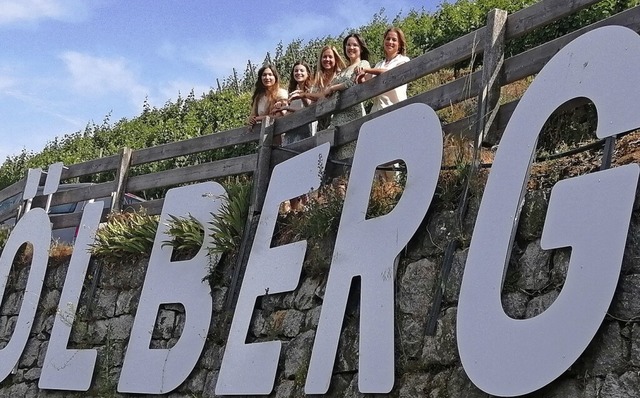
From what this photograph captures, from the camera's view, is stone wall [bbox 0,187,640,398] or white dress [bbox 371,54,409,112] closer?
stone wall [bbox 0,187,640,398]

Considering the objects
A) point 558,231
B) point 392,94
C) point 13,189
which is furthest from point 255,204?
point 13,189

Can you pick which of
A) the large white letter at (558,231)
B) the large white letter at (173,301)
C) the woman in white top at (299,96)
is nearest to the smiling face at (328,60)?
the woman in white top at (299,96)

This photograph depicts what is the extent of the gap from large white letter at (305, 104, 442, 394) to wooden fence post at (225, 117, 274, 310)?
1292mm

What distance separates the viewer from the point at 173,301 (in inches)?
311

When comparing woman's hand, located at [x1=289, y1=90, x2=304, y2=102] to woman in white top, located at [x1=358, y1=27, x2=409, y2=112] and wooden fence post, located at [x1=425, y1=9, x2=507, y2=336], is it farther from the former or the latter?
wooden fence post, located at [x1=425, y1=9, x2=507, y2=336]

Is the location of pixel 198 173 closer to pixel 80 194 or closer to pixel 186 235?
pixel 186 235

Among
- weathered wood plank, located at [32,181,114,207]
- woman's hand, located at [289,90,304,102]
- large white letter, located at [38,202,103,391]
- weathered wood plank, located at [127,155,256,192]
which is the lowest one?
large white letter, located at [38,202,103,391]

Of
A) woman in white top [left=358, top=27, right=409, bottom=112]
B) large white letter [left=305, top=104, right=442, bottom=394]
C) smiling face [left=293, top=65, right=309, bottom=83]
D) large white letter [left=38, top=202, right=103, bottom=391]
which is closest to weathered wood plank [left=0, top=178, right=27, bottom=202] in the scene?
large white letter [left=38, top=202, right=103, bottom=391]

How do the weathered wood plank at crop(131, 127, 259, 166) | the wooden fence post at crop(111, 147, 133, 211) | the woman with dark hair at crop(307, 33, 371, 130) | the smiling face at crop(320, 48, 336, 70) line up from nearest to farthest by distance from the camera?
the woman with dark hair at crop(307, 33, 371, 130) → the smiling face at crop(320, 48, 336, 70) → the weathered wood plank at crop(131, 127, 259, 166) → the wooden fence post at crop(111, 147, 133, 211)

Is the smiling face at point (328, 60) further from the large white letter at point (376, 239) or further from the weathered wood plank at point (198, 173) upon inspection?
the large white letter at point (376, 239)

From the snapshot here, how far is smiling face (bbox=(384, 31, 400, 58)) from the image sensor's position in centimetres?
728

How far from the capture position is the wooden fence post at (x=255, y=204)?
7.44 meters

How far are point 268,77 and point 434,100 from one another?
2.39 meters

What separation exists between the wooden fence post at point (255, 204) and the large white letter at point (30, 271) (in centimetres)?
318
